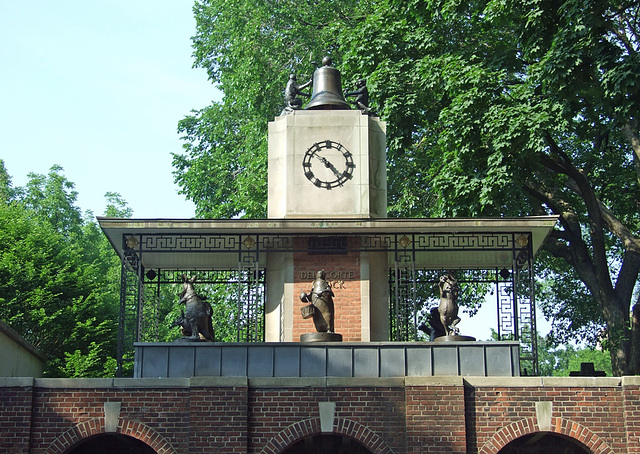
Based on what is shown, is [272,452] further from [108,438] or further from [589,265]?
[589,265]

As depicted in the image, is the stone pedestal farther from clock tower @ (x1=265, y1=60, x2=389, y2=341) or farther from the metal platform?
the metal platform

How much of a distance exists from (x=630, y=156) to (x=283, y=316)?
15906 mm

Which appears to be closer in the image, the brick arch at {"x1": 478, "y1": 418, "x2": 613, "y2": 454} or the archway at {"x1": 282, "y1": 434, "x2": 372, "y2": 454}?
the brick arch at {"x1": 478, "y1": 418, "x2": 613, "y2": 454}

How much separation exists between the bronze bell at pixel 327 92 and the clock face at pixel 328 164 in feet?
3.41

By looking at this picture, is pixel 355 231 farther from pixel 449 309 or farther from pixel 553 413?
pixel 553 413

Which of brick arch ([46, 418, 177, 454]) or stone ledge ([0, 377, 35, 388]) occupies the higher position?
stone ledge ([0, 377, 35, 388])

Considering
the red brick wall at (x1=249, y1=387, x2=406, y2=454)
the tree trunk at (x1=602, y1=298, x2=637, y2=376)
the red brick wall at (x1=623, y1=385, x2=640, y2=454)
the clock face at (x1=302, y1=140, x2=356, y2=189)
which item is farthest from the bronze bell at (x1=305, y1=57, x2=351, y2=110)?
the tree trunk at (x1=602, y1=298, x2=637, y2=376)

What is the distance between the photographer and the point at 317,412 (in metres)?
18.4

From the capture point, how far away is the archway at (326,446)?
66.1 ft

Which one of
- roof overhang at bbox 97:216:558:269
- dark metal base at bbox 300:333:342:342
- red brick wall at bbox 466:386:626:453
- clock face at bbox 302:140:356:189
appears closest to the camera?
red brick wall at bbox 466:386:626:453

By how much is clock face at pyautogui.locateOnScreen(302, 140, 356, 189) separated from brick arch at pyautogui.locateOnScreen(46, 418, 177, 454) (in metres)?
6.66

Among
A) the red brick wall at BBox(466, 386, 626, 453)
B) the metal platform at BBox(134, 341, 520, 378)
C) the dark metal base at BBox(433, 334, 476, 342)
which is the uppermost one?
the dark metal base at BBox(433, 334, 476, 342)

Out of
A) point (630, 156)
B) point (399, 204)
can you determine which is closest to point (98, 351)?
point (399, 204)

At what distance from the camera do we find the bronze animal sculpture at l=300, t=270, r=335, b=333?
19750mm
